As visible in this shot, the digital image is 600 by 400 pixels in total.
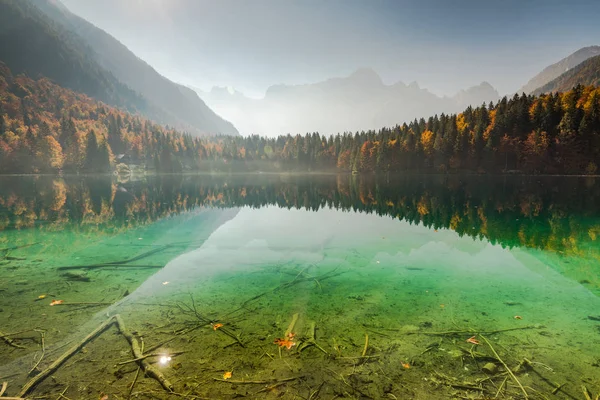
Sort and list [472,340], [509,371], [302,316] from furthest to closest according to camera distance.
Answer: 1. [302,316]
2. [472,340]
3. [509,371]

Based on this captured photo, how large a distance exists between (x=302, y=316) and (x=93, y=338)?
4989 mm

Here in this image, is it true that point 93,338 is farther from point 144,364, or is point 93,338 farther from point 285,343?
point 285,343

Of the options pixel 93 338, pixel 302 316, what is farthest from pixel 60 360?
pixel 302 316

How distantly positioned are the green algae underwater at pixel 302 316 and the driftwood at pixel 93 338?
0.04m

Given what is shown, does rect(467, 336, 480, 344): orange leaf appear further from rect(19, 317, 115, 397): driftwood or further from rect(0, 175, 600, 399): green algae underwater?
rect(19, 317, 115, 397): driftwood

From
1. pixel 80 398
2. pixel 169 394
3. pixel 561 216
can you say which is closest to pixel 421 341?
pixel 169 394

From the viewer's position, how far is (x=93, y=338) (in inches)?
256

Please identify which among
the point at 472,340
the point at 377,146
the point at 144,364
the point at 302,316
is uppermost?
the point at 377,146

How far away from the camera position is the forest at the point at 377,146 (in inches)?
3344

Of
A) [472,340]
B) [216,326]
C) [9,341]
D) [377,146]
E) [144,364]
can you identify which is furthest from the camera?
[377,146]

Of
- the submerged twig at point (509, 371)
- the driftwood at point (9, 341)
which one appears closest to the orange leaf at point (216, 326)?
the driftwood at point (9, 341)

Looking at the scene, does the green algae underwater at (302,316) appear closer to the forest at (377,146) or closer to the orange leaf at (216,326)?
the orange leaf at (216,326)

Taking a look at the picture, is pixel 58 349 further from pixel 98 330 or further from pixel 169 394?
pixel 169 394

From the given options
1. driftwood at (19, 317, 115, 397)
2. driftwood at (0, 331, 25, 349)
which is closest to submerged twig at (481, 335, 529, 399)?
driftwood at (19, 317, 115, 397)
